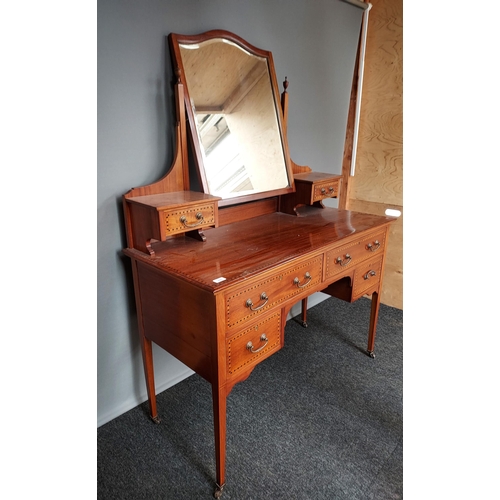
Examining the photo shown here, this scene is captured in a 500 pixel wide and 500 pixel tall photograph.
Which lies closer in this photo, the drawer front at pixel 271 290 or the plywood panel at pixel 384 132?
the drawer front at pixel 271 290

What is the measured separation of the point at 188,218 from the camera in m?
1.41

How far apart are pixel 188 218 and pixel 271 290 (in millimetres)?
413

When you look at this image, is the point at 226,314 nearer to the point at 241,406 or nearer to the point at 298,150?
the point at 241,406

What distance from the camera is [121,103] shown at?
141cm

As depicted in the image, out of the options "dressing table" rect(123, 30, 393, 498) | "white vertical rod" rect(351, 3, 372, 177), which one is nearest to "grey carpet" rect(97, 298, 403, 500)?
"dressing table" rect(123, 30, 393, 498)

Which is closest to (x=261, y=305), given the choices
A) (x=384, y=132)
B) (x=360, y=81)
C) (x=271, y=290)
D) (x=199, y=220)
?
(x=271, y=290)

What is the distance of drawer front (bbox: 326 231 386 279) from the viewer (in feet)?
5.42

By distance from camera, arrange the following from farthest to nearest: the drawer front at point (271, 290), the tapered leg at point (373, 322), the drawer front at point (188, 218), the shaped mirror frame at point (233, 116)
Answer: the tapered leg at point (373, 322) < the shaped mirror frame at point (233, 116) < the drawer front at point (188, 218) < the drawer front at point (271, 290)

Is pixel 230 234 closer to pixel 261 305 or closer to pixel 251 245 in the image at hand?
pixel 251 245

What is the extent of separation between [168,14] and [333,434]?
188cm

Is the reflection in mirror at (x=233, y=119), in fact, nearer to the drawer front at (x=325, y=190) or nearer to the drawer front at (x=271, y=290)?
the drawer front at (x=325, y=190)

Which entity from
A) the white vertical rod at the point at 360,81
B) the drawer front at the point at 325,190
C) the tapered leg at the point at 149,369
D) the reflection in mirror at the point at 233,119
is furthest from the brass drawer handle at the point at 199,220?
the white vertical rod at the point at 360,81

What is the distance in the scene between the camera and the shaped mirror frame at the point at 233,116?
1575 mm
